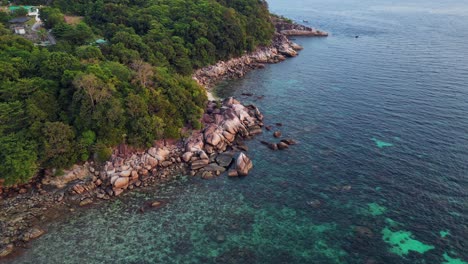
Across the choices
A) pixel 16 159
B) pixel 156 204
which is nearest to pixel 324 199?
pixel 156 204

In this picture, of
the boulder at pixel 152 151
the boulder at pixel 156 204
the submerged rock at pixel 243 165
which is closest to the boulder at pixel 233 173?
the submerged rock at pixel 243 165

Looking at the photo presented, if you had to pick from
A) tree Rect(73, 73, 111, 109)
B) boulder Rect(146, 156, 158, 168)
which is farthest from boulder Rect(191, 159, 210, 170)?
tree Rect(73, 73, 111, 109)

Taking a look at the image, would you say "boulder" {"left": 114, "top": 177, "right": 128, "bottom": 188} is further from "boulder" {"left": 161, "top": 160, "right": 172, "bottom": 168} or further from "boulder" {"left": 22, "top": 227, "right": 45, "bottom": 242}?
"boulder" {"left": 22, "top": 227, "right": 45, "bottom": 242}

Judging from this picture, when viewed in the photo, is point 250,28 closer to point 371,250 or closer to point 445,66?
point 445,66

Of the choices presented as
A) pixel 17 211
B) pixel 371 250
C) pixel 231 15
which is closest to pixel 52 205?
pixel 17 211

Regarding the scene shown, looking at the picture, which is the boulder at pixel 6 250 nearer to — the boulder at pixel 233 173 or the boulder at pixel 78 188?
the boulder at pixel 78 188

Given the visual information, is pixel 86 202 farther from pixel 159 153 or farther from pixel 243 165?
pixel 243 165
